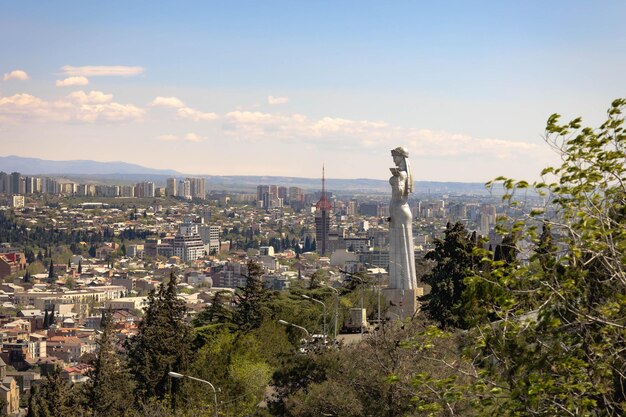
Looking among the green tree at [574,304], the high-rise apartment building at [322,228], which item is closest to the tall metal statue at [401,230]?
the green tree at [574,304]

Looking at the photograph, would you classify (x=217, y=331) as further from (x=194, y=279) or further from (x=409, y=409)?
(x=194, y=279)

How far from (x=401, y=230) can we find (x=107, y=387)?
7103 mm

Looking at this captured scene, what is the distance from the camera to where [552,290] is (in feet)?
32.0

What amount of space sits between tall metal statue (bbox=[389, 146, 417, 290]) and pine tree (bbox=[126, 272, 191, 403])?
4.80 metres

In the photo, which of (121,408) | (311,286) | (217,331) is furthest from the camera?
(311,286)

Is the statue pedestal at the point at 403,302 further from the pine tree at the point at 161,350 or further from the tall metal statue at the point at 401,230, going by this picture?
the pine tree at the point at 161,350

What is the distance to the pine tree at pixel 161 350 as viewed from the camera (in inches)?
1061

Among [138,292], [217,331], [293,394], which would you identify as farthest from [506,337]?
[138,292]

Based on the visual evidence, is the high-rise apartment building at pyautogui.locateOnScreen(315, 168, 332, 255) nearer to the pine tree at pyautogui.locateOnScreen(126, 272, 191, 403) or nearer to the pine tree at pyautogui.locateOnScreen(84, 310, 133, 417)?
the pine tree at pyautogui.locateOnScreen(126, 272, 191, 403)

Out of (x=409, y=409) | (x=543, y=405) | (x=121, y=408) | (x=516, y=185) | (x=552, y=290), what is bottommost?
(x=121, y=408)

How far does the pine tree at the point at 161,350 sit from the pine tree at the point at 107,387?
293 millimetres

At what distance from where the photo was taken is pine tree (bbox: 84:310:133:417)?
2666cm

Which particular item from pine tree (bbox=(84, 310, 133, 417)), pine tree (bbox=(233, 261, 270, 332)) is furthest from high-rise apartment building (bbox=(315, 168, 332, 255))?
pine tree (bbox=(84, 310, 133, 417))

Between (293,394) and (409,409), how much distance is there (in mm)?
3785
